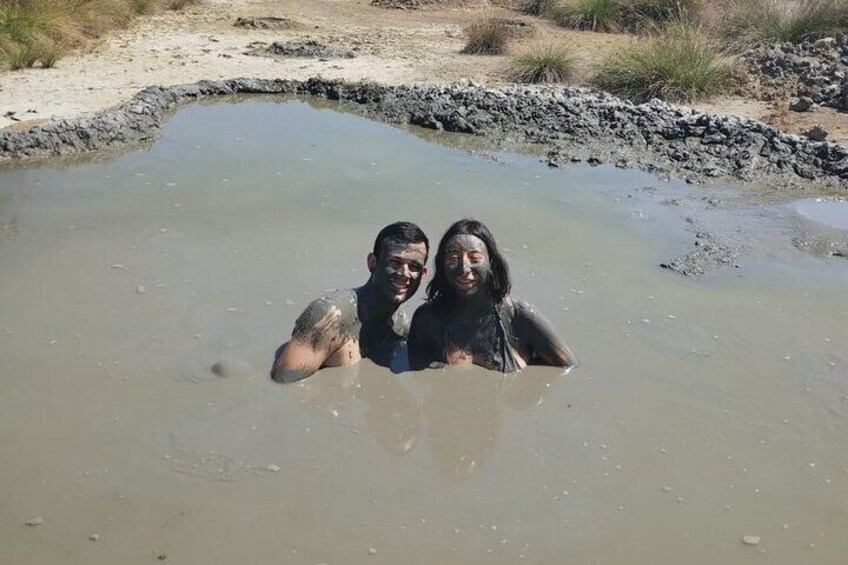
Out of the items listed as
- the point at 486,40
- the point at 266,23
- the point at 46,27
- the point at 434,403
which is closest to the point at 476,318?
the point at 434,403

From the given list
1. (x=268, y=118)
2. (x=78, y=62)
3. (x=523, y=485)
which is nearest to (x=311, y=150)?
(x=268, y=118)

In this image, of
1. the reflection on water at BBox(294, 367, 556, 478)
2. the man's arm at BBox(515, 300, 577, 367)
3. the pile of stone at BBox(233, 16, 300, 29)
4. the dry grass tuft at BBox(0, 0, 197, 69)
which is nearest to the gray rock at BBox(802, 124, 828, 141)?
the man's arm at BBox(515, 300, 577, 367)

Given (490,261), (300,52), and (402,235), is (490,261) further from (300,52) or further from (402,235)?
(300,52)

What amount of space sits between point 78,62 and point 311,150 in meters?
4.85

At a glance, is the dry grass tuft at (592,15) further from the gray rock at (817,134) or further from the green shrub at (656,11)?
the gray rock at (817,134)

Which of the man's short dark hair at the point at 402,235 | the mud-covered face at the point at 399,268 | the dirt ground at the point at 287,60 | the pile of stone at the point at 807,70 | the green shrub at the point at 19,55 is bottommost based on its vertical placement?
the dirt ground at the point at 287,60

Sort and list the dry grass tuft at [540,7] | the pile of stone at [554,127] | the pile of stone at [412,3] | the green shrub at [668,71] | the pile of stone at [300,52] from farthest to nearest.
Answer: the pile of stone at [412,3]
the dry grass tuft at [540,7]
the pile of stone at [300,52]
the green shrub at [668,71]
the pile of stone at [554,127]

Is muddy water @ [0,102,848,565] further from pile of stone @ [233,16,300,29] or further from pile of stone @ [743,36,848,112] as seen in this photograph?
pile of stone @ [233,16,300,29]

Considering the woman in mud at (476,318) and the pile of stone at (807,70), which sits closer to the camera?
the woman in mud at (476,318)

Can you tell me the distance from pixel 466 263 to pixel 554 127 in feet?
20.6

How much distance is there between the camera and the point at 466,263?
5168mm

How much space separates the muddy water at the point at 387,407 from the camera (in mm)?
4379

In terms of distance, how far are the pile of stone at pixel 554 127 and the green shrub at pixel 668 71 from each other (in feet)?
1.36

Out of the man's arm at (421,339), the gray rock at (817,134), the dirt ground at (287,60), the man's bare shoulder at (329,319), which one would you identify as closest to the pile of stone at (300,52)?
the dirt ground at (287,60)
